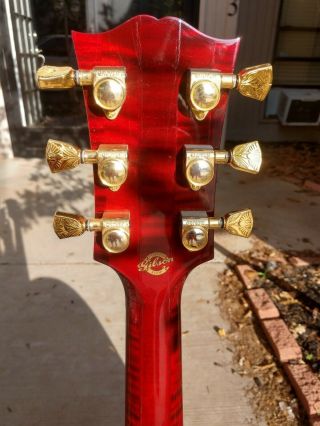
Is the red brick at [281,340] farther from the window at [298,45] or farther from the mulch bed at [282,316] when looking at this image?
the window at [298,45]

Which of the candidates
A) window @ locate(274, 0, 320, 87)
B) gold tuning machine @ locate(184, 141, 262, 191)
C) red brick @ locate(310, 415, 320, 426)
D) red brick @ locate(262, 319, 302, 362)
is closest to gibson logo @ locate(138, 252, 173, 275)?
gold tuning machine @ locate(184, 141, 262, 191)

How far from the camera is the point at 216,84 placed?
3.00 feet

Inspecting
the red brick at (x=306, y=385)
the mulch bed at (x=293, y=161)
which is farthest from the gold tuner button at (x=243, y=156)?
the mulch bed at (x=293, y=161)

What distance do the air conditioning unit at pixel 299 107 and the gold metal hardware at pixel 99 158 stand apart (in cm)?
564

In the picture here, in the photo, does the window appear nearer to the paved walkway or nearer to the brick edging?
the paved walkway

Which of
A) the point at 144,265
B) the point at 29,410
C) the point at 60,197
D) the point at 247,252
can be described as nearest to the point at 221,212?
the point at 247,252

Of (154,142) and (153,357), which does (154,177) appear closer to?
(154,142)

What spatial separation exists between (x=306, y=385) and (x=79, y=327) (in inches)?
52.7

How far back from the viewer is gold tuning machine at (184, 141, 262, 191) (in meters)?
1.00

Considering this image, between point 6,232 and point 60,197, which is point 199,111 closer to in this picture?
point 6,232

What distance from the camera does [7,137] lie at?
525 cm

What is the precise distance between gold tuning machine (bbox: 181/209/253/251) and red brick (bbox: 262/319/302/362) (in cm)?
141

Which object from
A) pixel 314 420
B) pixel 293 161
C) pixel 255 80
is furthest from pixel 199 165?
pixel 293 161

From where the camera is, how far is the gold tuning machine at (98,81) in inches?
34.9
